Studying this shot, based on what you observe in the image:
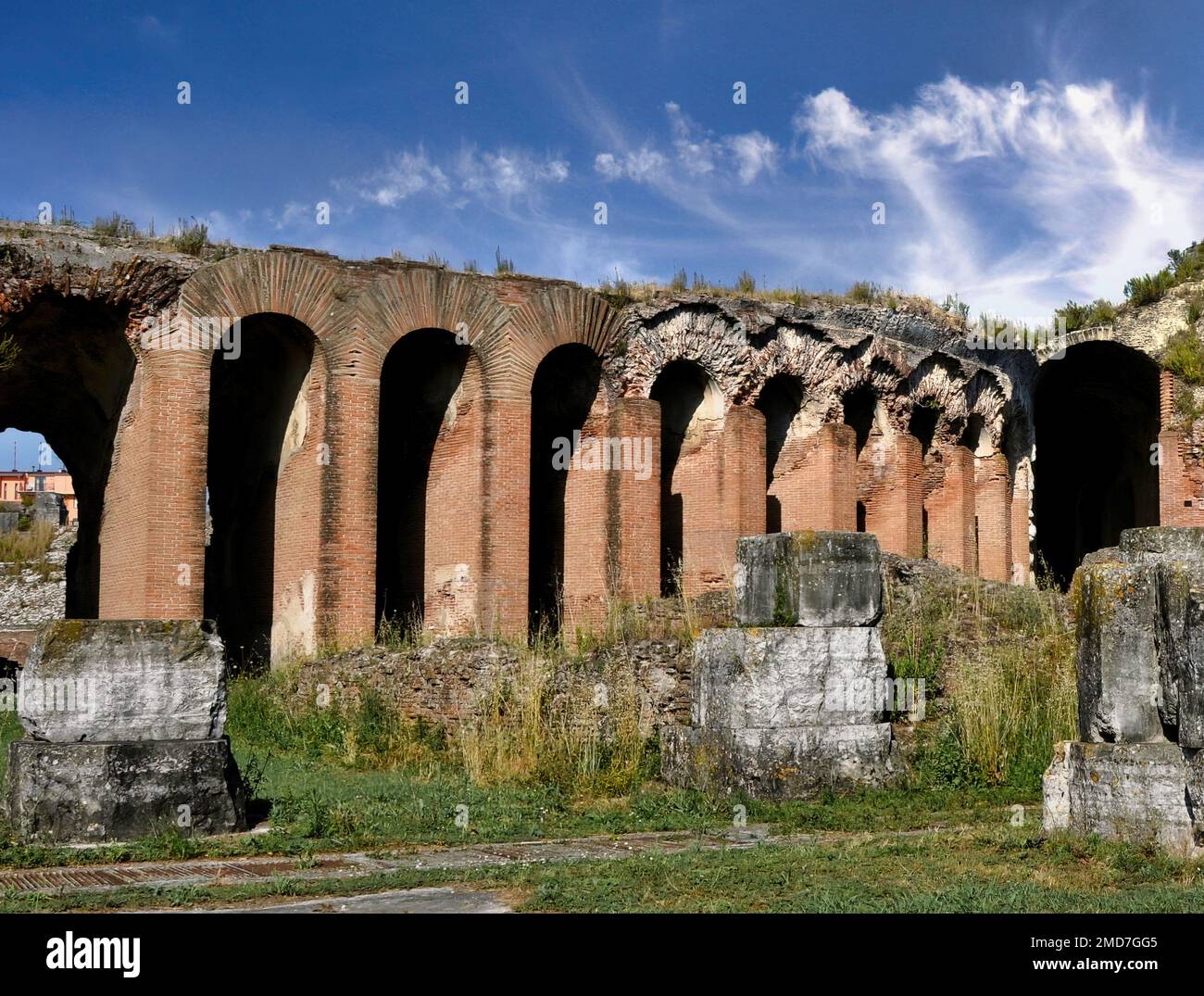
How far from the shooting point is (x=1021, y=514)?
24.5 m

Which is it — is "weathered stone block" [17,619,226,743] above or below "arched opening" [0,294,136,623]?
below

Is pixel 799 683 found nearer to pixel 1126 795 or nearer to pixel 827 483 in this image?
pixel 1126 795

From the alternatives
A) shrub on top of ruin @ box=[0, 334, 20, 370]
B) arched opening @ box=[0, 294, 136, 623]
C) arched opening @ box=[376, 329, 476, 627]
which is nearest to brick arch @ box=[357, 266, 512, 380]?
arched opening @ box=[376, 329, 476, 627]

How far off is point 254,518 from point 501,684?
9.34 metres

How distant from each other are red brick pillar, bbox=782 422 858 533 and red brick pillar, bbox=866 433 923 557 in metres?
1.38

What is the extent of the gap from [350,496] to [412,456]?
2180 mm

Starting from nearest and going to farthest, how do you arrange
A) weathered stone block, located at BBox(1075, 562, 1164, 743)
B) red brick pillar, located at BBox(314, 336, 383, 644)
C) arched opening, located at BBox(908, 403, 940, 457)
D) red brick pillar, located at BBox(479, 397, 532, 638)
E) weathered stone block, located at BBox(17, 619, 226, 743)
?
weathered stone block, located at BBox(1075, 562, 1164, 743), weathered stone block, located at BBox(17, 619, 226, 743), red brick pillar, located at BBox(314, 336, 383, 644), red brick pillar, located at BBox(479, 397, 532, 638), arched opening, located at BBox(908, 403, 940, 457)

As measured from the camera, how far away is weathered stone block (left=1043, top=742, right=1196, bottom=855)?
5633 millimetres

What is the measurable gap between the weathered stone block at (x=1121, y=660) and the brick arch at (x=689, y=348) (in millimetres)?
12642

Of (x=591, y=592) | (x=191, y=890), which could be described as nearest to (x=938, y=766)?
(x=191, y=890)

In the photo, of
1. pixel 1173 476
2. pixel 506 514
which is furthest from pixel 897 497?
pixel 506 514

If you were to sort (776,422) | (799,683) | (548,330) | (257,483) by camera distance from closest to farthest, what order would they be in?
(799,683) < (548,330) < (257,483) < (776,422)

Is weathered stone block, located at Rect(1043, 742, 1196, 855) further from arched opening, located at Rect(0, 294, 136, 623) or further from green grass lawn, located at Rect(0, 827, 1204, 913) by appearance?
arched opening, located at Rect(0, 294, 136, 623)
